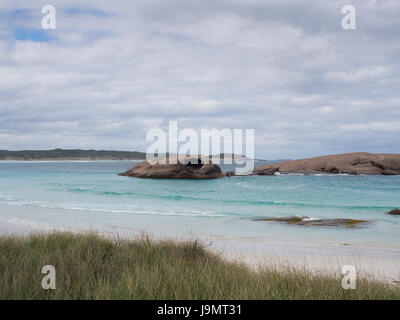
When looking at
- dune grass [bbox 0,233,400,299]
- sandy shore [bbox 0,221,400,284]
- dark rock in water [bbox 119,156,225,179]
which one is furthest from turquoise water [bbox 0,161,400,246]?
dark rock in water [bbox 119,156,225,179]

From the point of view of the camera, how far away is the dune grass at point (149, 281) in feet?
15.9

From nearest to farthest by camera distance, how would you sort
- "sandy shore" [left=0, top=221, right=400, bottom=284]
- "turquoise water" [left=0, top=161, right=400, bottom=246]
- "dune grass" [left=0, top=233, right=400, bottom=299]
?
"dune grass" [left=0, top=233, right=400, bottom=299], "sandy shore" [left=0, top=221, right=400, bottom=284], "turquoise water" [left=0, top=161, right=400, bottom=246]

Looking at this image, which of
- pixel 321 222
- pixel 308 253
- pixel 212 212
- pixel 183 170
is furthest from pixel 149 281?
pixel 183 170

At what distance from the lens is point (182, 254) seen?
24.4 feet

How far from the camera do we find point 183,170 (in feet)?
137

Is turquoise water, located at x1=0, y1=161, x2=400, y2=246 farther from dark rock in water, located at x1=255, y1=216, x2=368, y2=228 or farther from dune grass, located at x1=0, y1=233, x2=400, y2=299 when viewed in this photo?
dune grass, located at x1=0, y1=233, x2=400, y2=299

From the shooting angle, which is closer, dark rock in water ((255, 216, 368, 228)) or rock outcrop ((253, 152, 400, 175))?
dark rock in water ((255, 216, 368, 228))

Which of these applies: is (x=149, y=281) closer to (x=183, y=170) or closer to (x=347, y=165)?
(x=183, y=170)

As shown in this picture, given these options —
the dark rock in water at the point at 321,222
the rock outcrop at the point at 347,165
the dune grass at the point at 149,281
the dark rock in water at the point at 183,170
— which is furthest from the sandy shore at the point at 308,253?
the rock outcrop at the point at 347,165

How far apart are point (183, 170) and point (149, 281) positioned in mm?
36793

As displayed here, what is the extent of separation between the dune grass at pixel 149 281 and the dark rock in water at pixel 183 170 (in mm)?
34606

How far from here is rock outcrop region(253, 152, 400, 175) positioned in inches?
2067

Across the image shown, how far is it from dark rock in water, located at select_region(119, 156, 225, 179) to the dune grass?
1362 inches
